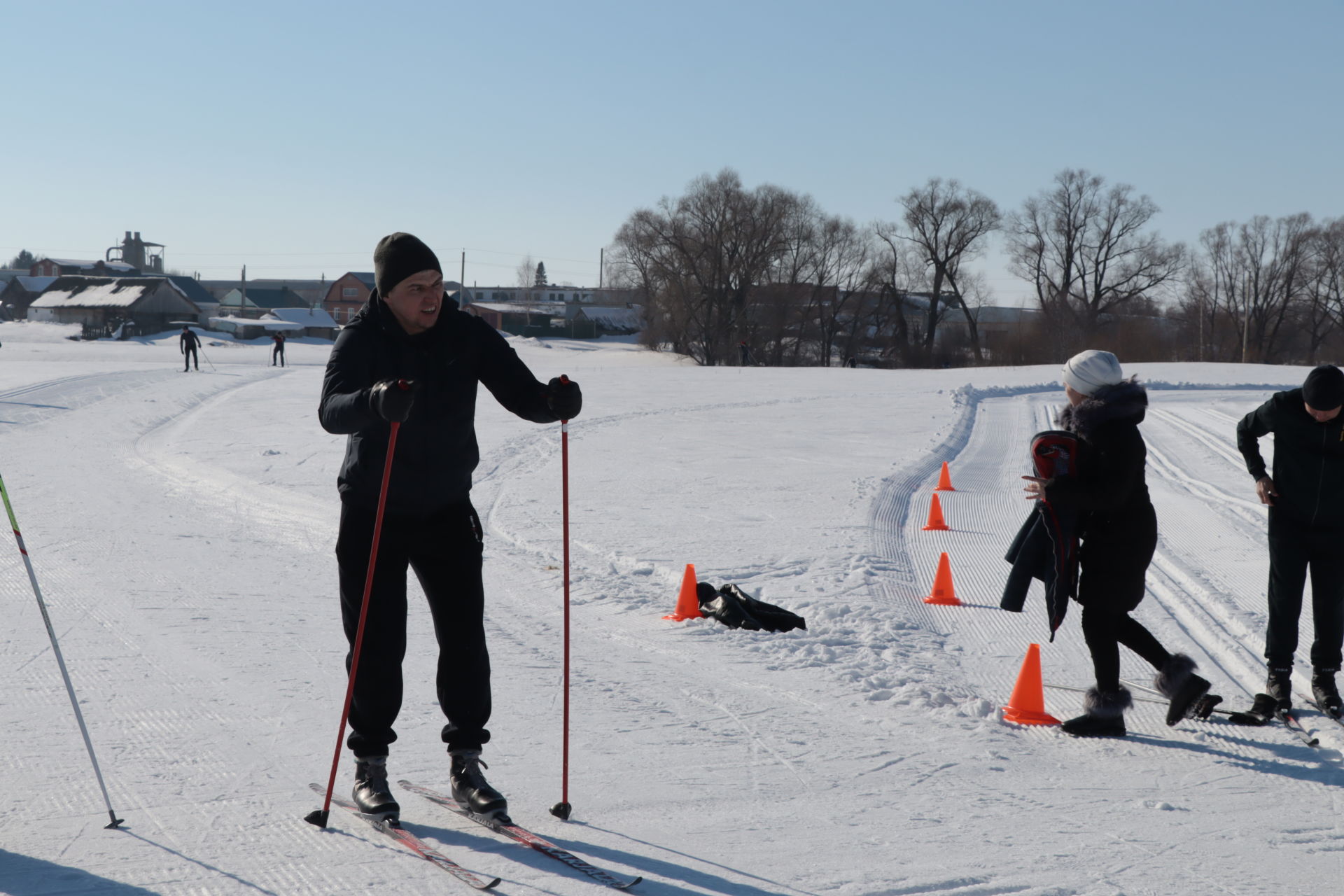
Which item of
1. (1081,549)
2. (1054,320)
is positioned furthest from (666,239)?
(1081,549)

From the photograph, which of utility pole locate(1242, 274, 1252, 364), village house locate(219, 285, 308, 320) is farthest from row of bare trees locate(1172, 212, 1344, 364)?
village house locate(219, 285, 308, 320)

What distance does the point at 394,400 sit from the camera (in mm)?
3102

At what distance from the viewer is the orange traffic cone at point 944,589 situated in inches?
282

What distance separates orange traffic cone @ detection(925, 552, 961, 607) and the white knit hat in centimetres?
290

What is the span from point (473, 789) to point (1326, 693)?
12.5 ft

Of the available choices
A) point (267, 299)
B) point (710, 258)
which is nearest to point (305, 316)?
point (267, 299)

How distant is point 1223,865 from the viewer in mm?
3350

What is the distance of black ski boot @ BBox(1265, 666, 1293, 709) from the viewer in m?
4.84

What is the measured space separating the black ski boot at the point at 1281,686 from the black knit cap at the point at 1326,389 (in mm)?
1193

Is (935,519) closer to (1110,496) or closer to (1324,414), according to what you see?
(1324,414)

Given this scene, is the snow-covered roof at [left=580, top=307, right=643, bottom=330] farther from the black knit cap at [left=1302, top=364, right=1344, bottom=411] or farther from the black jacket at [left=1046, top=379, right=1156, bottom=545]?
the black jacket at [left=1046, top=379, right=1156, bottom=545]

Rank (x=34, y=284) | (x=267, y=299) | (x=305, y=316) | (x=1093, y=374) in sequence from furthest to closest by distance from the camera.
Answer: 1. (x=267, y=299)
2. (x=34, y=284)
3. (x=305, y=316)
4. (x=1093, y=374)

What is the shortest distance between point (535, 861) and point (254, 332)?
71979 mm

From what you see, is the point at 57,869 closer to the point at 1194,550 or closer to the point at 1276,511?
the point at 1276,511
